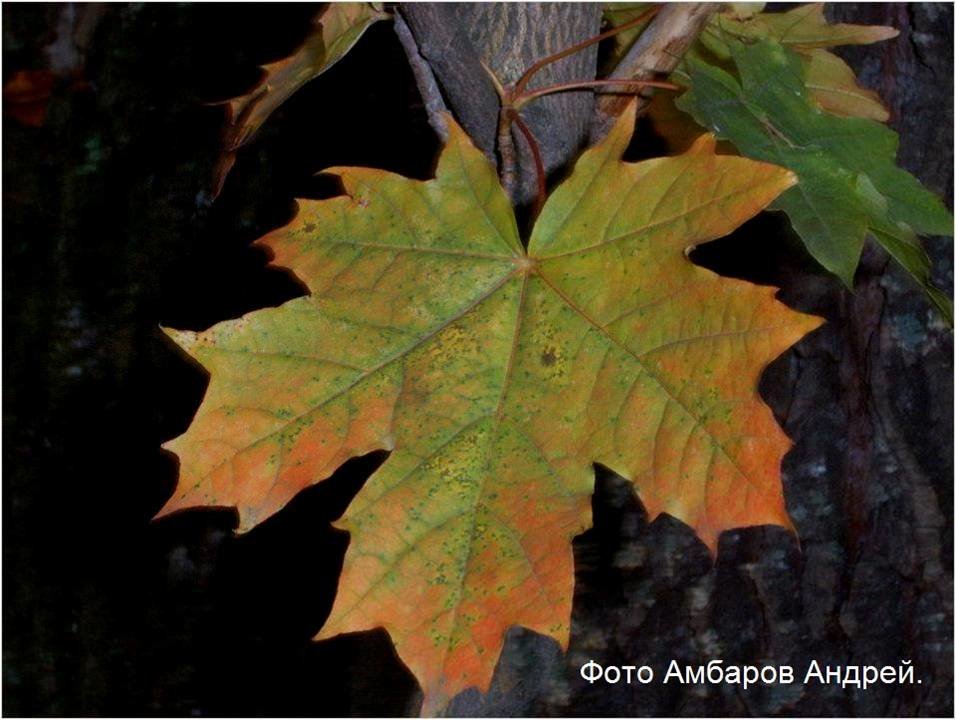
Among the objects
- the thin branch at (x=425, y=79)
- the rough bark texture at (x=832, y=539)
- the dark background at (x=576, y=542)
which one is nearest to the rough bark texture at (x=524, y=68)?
the thin branch at (x=425, y=79)

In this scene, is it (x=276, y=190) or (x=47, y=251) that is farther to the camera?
(x=47, y=251)

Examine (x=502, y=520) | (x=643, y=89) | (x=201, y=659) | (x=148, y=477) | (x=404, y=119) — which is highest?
(x=404, y=119)

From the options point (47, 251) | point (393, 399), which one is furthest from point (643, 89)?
point (47, 251)

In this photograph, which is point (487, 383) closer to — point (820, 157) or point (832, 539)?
point (820, 157)

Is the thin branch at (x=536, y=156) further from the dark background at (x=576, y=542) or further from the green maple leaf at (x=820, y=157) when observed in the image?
the dark background at (x=576, y=542)

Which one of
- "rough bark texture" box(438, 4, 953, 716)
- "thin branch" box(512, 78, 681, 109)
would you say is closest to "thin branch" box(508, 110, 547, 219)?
"thin branch" box(512, 78, 681, 109)

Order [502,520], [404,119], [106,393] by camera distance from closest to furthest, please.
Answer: [502,520], [404,119], [106,393]

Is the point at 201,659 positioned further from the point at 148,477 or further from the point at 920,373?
the point at 920,373

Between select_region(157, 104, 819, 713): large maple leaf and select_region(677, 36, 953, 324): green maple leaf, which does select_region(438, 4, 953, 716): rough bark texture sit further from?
select_region(157, 104, 819, 713): large maple leaf
